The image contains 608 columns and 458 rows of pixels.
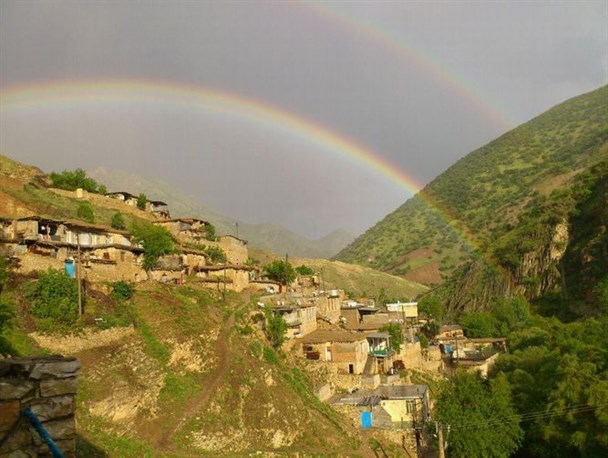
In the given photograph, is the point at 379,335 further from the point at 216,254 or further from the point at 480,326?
the point at 480,326

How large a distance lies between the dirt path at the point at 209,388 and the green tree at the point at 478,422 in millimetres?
13481

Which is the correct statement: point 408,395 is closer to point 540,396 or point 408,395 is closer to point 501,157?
point 540,396

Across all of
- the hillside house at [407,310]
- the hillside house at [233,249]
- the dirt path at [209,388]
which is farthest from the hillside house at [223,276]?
the hillside house at [407,310]

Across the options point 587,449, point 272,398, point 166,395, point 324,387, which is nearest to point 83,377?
point 166,395

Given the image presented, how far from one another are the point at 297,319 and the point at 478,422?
15.3 m

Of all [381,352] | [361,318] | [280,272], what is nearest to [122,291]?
[381,352]

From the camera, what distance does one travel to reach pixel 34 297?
77.3 feet

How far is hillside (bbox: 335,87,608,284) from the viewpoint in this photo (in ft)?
388

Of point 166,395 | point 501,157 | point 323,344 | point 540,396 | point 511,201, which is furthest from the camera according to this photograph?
point 501,157

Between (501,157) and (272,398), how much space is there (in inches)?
5802

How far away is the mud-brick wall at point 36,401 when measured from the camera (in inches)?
167

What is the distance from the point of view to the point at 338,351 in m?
36.2

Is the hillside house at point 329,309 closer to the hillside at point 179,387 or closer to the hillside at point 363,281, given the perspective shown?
the hillside at point 179,387

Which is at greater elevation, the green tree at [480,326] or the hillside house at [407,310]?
the hillside house at [407,310]
